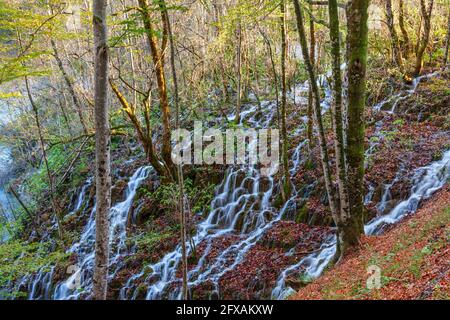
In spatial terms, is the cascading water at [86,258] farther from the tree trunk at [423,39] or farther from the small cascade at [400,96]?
the tree trunk at [423,39]

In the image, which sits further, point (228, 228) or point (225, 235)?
point (228, 228)

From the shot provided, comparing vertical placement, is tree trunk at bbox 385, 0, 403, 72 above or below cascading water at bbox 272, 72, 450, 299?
above

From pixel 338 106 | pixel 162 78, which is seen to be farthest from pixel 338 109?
pixel 162 78

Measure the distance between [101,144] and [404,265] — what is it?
15.6ft

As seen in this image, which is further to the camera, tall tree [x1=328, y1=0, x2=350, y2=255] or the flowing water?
the flowing water

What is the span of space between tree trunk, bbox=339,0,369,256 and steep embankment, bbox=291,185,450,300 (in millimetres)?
438

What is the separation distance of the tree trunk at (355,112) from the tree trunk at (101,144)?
14.2 ft

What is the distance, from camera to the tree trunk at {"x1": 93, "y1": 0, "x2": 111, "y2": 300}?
5.15m

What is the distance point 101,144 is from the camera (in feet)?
17.4

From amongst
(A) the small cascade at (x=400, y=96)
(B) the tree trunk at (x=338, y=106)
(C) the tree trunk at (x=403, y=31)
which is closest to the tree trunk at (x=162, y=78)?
(B) the tree trunk at (x=338, y=106)

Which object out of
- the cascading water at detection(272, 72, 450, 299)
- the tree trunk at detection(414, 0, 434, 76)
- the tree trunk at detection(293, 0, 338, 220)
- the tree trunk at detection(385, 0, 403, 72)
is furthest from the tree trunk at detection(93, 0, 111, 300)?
the tree trunk at detection(414, 0, 434, 76)

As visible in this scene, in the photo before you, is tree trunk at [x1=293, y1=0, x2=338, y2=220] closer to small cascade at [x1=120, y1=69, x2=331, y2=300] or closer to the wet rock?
small cascade at [x1=120, y1=69, x2=331, y2=300]

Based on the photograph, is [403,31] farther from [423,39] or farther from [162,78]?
[162,78]
